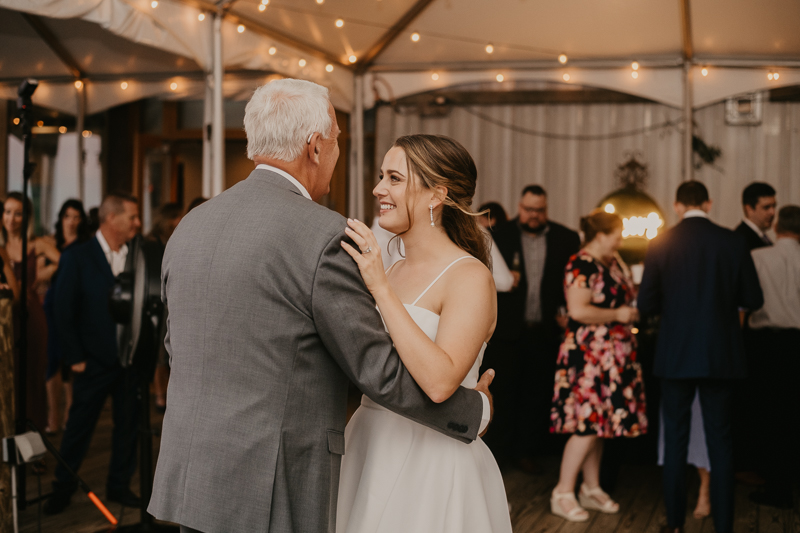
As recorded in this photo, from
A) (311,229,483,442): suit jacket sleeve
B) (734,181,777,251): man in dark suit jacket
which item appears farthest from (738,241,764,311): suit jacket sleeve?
(311,229,483,442): suit jacket sleeve

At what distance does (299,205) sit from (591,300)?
2.64 metres

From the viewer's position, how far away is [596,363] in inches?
145

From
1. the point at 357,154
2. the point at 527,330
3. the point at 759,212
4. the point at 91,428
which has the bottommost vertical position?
the point at 91,428

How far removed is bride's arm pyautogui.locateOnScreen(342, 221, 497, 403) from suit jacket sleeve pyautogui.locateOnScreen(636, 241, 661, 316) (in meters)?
2.16

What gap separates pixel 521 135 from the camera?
7.09 m

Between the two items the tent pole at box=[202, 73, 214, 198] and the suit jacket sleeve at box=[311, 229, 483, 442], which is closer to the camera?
the suit jacket sleeve at box=[311, 229, 483, 442]

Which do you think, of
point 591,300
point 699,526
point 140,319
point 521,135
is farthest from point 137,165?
point 699,526

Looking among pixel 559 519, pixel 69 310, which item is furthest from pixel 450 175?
→ pixel 69 310

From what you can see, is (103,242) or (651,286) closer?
(651,286)

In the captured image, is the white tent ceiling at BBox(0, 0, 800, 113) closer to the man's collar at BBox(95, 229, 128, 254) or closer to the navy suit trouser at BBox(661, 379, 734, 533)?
the man's collar at BBox(95, 229, 128, 254)

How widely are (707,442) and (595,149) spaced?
13.6 feet

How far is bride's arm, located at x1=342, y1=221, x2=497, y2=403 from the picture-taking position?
1394mm

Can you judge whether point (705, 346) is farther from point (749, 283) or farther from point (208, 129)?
point (208, 129)

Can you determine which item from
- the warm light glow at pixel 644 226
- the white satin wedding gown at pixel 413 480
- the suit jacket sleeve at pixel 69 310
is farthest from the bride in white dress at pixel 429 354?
the warm light glow at pixel 644 226
